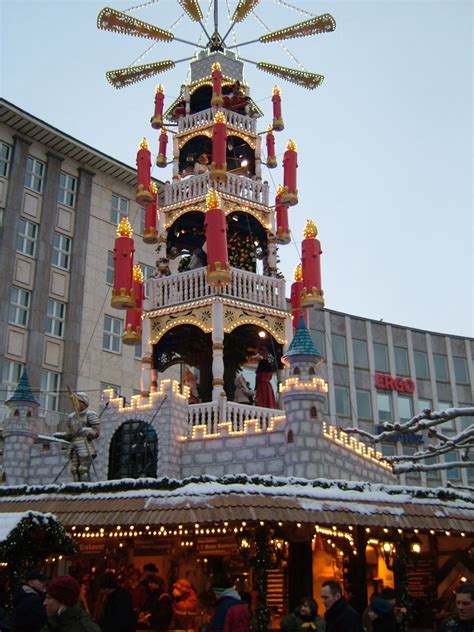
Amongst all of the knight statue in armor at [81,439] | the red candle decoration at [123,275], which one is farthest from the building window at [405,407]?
the knight statue in armor at [81,439]

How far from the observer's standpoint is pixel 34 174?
40969 millimetres

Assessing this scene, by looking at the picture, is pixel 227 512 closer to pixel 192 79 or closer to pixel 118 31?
pixel 192 79

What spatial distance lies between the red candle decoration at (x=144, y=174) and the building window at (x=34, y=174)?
16303 millimetres

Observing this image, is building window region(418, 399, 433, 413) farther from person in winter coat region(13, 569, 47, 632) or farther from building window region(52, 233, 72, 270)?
person in winter coat region(13, 569, 47, 632)

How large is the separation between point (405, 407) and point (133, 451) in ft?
114

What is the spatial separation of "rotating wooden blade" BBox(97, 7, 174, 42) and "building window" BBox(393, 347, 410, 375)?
3069cm

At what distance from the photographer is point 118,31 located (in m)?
28.6

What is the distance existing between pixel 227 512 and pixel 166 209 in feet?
42.8

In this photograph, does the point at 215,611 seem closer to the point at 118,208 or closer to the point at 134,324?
the point at 134,324

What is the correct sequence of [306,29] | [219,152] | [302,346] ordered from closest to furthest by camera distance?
[302,346], [219,152], [306,29]

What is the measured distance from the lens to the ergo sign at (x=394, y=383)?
5112cm

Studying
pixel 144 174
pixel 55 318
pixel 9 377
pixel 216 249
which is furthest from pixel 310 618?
pixel 55 318

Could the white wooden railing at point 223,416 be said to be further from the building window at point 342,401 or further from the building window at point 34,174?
the building window at point 342,401

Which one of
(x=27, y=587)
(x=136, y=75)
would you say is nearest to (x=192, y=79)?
(x=136, y=75)
